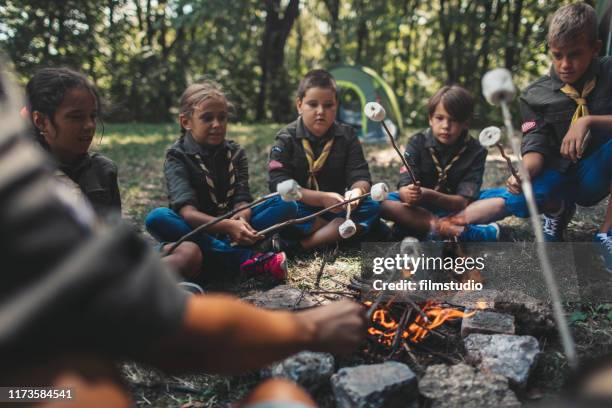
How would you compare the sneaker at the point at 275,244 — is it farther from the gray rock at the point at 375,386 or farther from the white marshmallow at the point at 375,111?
the gray rock at the point at 375,386

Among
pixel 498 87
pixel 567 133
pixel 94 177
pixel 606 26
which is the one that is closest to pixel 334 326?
pixel 498 87

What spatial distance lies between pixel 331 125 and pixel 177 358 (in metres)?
2.91

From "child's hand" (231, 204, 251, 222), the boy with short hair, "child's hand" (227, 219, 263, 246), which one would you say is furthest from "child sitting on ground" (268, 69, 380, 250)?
the boy with short hair

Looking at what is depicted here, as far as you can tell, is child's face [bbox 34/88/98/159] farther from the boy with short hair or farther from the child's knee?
the boy with short hair

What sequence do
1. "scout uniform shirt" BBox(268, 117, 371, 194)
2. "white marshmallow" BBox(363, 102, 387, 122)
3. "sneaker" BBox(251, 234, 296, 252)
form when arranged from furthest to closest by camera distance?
"scout uniform shirt" BBox(268, 117, 371, 194) → "sneaker" BBox(251, 234, 296, 252) → "white marshmallow" BBox(363, 102, 387, 122)

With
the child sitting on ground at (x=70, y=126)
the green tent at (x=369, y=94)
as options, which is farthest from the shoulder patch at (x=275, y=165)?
the green tent at (x=369, y=94)

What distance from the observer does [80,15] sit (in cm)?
1354

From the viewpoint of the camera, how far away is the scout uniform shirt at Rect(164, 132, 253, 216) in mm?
3125

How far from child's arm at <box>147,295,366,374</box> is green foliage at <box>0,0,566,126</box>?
10314 millimetres

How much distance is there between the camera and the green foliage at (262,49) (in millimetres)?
11594

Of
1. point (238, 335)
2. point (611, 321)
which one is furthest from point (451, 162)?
point (238, 335)

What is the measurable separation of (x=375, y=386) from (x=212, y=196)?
1.84m

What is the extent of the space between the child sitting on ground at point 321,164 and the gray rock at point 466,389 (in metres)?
1.58

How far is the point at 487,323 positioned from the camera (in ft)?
7.21
